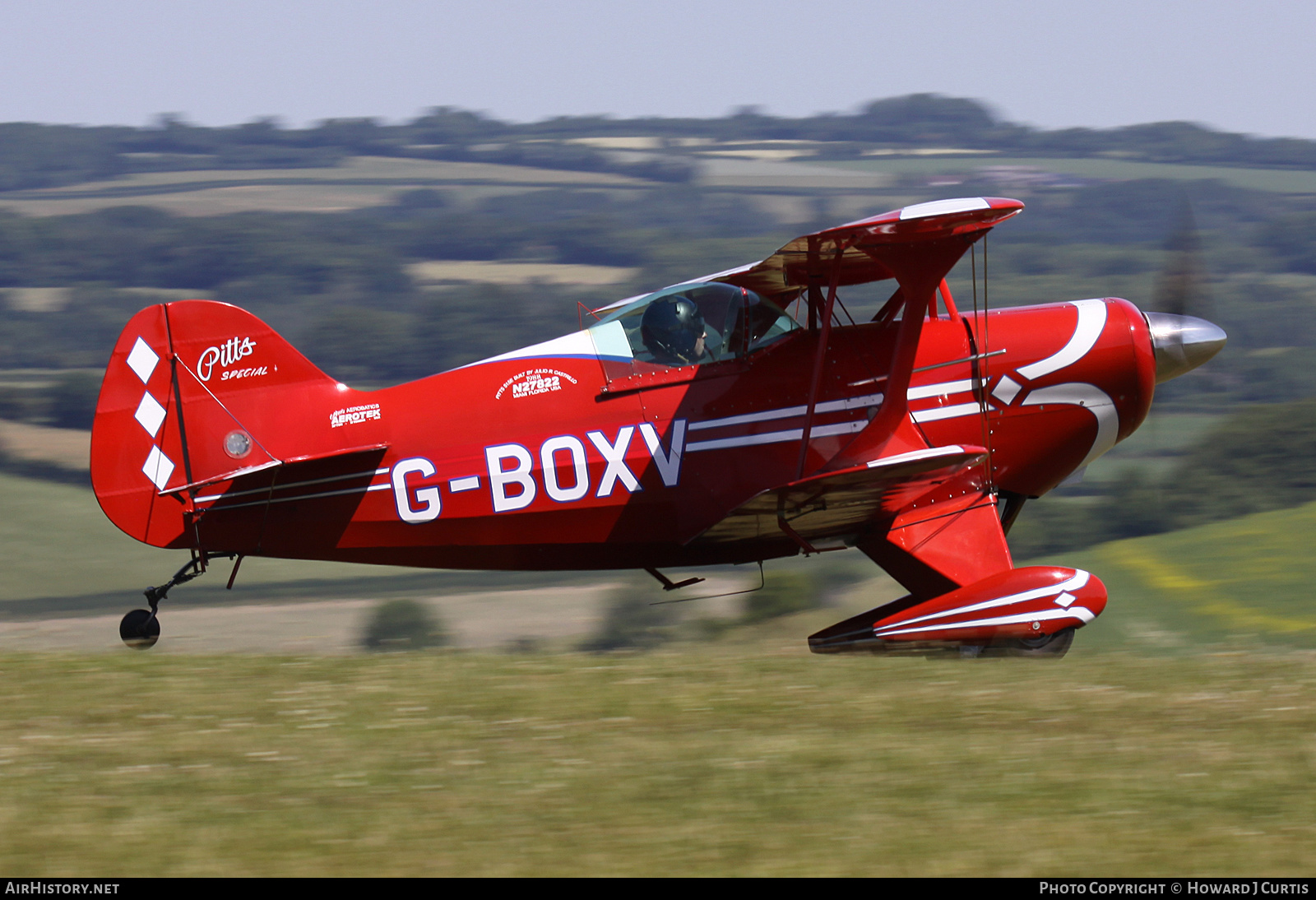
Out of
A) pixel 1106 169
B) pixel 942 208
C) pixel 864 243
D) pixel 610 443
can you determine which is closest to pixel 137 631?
pixel 610 443

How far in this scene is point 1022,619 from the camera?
26.1 feet

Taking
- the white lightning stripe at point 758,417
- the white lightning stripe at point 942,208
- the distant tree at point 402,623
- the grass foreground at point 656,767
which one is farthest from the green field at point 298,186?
the grass foreground at point 656,767

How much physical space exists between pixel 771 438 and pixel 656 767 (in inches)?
143

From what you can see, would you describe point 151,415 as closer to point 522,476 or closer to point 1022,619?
point 522,476

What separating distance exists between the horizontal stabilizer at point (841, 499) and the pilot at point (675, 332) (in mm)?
1177

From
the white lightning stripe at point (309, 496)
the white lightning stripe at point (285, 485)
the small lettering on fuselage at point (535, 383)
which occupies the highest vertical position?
the small lettering on fuselage at point (535, 383)

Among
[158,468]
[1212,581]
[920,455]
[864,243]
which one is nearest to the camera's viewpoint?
[920,455]

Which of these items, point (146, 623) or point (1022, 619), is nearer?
point (1022, 619)

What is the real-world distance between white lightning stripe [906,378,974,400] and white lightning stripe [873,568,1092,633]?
147cm

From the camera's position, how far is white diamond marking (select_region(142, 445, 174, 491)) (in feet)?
27.2

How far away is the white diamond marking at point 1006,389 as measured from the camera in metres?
8.84

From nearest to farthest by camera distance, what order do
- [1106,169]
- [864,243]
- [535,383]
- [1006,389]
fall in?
[864,243], [535,383], [1006,389], [1106,169]

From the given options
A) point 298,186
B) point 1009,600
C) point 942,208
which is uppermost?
point 942,208

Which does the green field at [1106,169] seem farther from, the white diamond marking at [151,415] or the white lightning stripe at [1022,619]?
the white diamond marking at [151,415]
